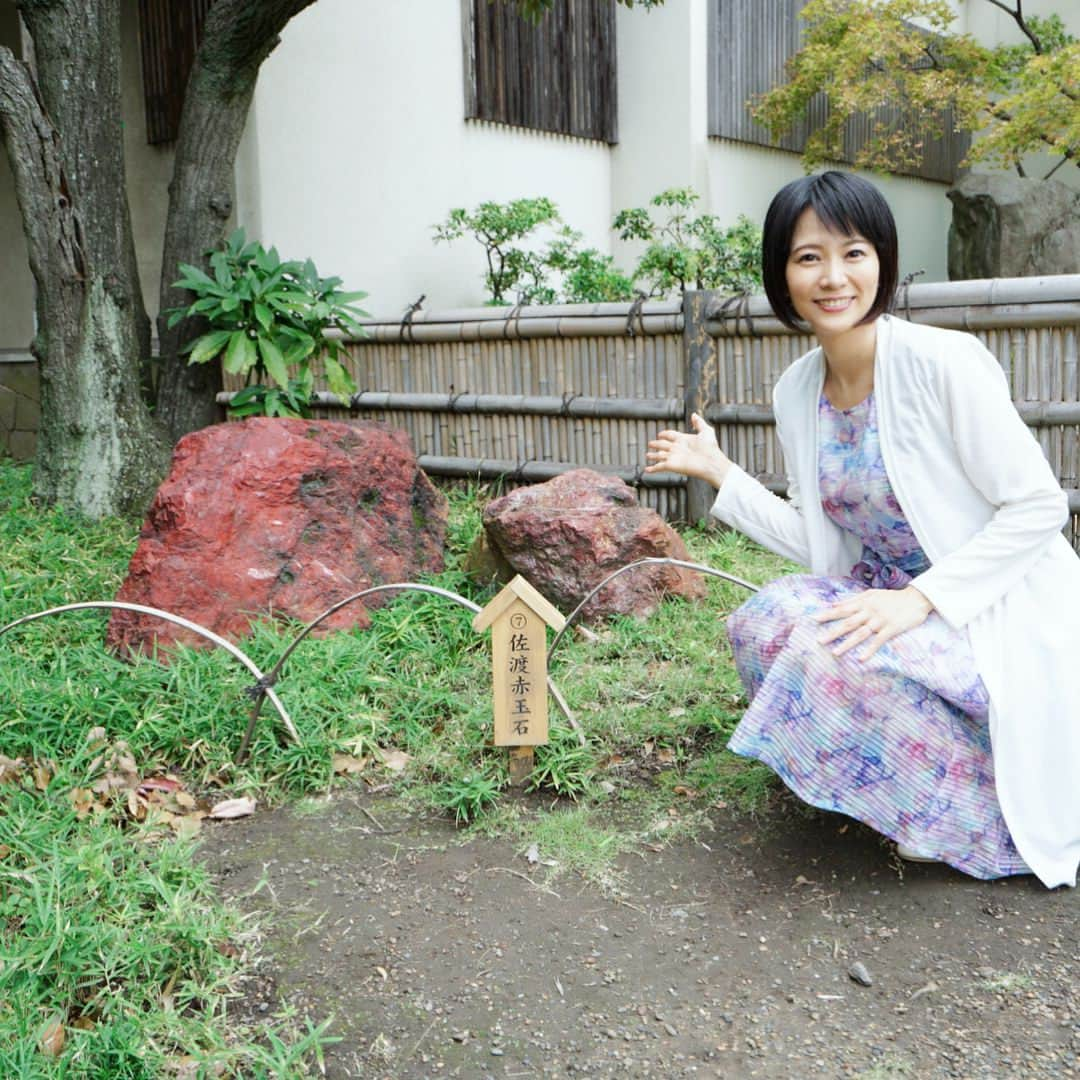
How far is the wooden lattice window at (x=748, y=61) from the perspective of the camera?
10.3 m

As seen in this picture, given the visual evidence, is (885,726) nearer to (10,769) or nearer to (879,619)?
(879,619)

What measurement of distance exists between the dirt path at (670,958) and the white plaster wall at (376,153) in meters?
5.81

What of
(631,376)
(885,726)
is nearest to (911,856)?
(885,726)

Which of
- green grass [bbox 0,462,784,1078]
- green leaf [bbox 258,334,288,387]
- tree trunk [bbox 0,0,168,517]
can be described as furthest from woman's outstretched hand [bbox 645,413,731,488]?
tree trunk [bbox 0,0,168,517]

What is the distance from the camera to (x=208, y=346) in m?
6.43

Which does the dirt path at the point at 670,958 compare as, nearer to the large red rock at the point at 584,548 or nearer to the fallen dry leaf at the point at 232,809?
the fallen dry leaf at the point at 232,809

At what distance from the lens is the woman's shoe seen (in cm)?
257

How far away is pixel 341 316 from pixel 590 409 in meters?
1.60

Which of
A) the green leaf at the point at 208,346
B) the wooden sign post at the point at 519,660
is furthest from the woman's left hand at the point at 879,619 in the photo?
the green leaf at the point at 208,346

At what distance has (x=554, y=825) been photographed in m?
2.96

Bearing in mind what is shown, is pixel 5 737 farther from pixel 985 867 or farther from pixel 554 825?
pixel 985 867

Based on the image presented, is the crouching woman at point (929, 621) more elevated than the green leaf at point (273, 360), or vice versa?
the green leaf at point (273, 360)

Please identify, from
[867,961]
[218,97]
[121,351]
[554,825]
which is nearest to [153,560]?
[554,825]

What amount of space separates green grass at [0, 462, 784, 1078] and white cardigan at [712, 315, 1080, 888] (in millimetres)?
815
